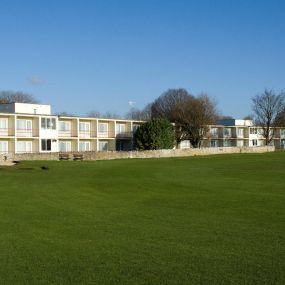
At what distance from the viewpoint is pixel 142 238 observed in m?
11.3

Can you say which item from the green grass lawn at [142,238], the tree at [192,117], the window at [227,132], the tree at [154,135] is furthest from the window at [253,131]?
the green grass lawn at [142,238]

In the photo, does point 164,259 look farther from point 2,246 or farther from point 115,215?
point 115,215

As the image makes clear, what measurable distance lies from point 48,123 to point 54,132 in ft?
5.10

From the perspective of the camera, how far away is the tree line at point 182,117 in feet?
254

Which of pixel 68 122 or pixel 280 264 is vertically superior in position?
pixel 68 122

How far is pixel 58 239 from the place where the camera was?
11.4 meters

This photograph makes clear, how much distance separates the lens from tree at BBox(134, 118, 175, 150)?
76.6 metres

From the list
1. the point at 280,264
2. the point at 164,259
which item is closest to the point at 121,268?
the point at 164,259

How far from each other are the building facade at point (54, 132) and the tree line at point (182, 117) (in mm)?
3048

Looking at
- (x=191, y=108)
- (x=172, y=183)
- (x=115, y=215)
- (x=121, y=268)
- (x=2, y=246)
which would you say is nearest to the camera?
(x=121, y=268)

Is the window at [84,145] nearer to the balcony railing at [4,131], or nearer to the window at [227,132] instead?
the balcony railing at [4,131]

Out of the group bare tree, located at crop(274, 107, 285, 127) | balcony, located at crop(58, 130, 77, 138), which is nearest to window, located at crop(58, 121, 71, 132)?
balcony, located at crop(58, 130, 77, 138)

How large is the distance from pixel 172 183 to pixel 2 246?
1722 centimetres

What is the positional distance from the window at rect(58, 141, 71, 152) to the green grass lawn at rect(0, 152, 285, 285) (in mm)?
53891
